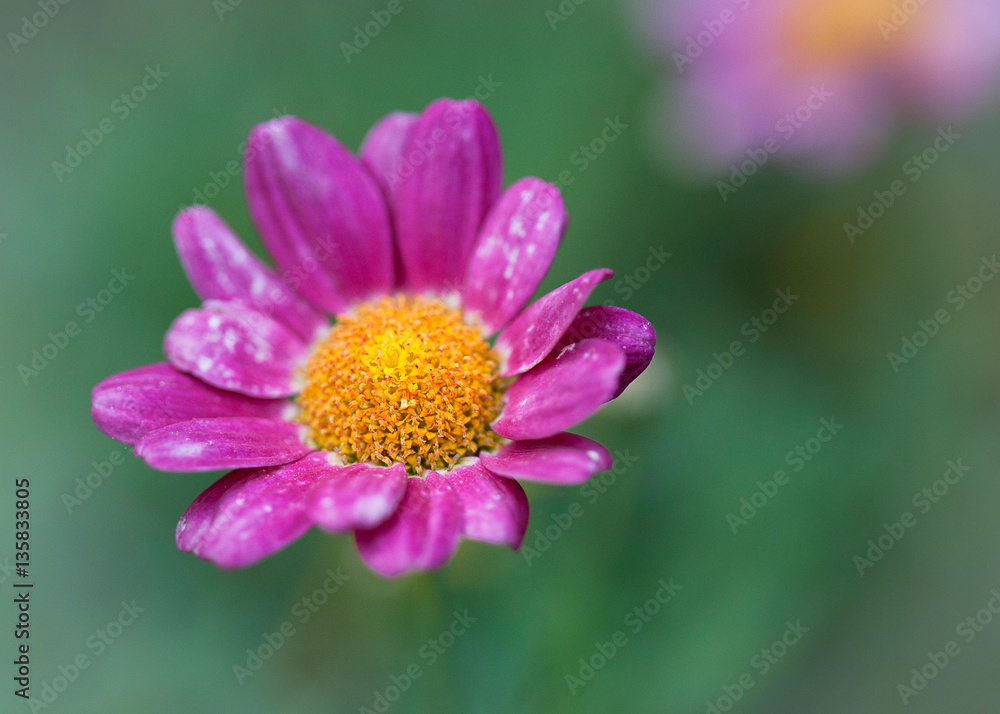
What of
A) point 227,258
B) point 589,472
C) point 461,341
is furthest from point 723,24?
point 589,472

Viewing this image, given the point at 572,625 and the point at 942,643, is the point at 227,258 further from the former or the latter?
the point at 942,643

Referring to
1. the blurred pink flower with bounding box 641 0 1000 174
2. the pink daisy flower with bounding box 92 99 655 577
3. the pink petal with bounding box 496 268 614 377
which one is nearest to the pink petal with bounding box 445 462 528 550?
the pink daisy flower with bounding box 92 99 655 577

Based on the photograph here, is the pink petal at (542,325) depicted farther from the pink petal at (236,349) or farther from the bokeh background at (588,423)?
the pink petal at (236,349)

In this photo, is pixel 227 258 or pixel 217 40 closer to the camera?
pixel 227 258

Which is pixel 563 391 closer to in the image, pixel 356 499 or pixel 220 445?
pixel 356 499

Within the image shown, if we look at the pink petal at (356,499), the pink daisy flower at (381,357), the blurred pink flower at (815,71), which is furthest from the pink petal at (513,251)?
the blurred pink flower at (815,71)

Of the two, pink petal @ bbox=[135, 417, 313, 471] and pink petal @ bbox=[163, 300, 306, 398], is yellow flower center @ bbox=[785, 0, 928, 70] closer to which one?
pink petal @ bbox=[163, 300, 306, 398]

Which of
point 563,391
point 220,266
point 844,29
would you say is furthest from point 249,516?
point 844,29
